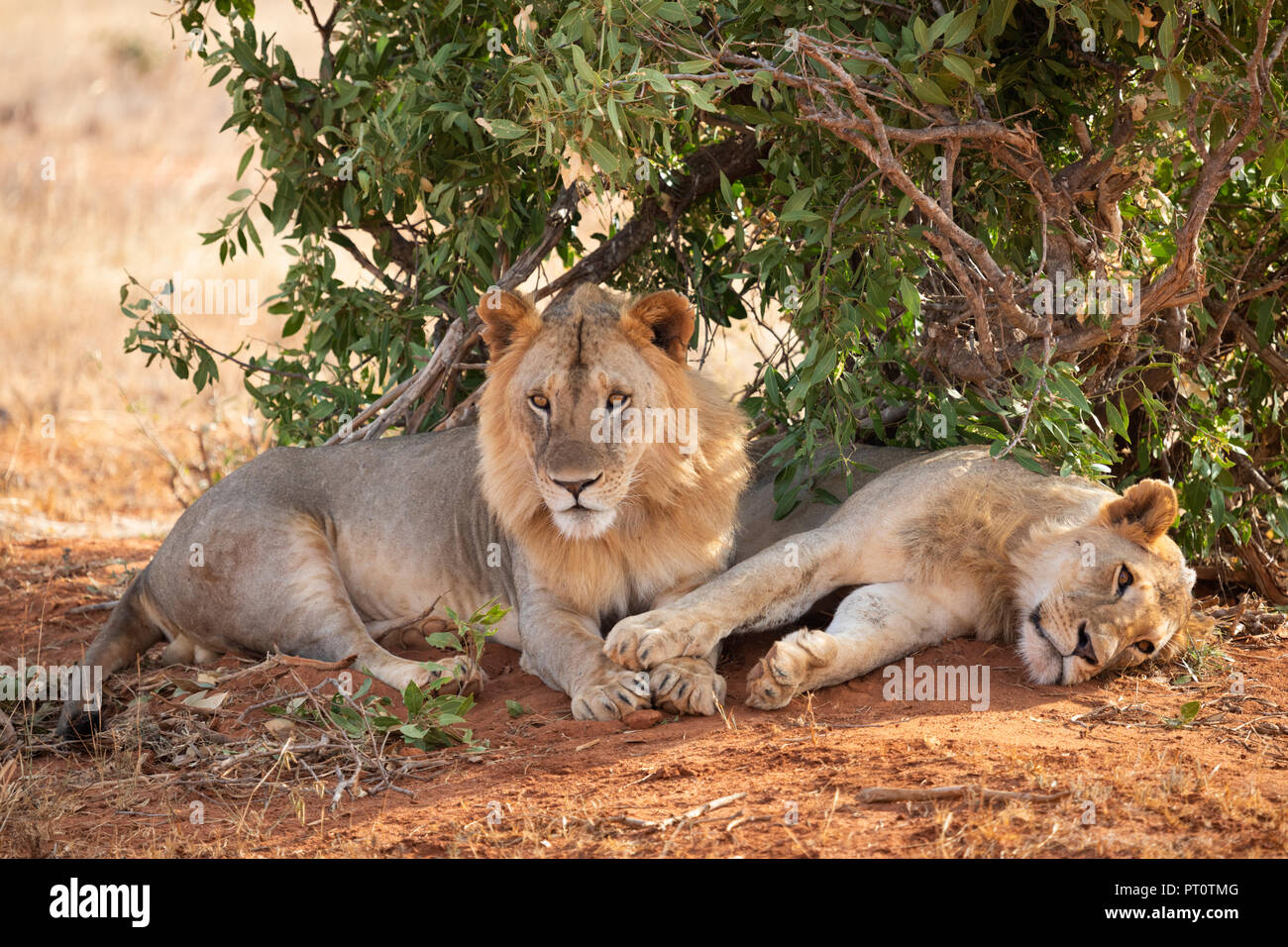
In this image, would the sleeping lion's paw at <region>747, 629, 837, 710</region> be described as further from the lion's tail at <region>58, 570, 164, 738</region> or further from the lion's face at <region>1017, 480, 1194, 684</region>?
the lion's tail at <region>58, 570, 164, 738</region>

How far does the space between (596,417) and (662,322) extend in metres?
0.50

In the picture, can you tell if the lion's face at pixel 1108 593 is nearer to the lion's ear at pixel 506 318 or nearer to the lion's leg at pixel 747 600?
the lion's leg at pixel 747 600

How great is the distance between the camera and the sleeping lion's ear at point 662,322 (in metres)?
4.44

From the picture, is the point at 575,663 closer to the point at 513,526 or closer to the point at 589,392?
the point at 513,526

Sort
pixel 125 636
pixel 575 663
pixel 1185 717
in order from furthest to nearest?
pixel 125 636 < pixel 575 663 < pixel 1185 717

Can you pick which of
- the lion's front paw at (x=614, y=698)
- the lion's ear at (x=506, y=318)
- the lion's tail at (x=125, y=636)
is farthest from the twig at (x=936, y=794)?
the lion's tail at (x=125, y=636)

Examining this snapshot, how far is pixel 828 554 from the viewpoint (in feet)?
15.6

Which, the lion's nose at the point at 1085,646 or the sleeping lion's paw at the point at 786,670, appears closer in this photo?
the sleeping lion's paw at the point at 786,670

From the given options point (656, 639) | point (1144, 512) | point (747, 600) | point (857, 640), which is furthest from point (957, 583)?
point (656, 639)

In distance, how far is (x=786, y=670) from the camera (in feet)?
13.5

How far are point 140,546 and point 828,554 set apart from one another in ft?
16.1

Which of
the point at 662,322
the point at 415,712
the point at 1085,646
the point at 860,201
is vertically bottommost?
the point at 415,712
